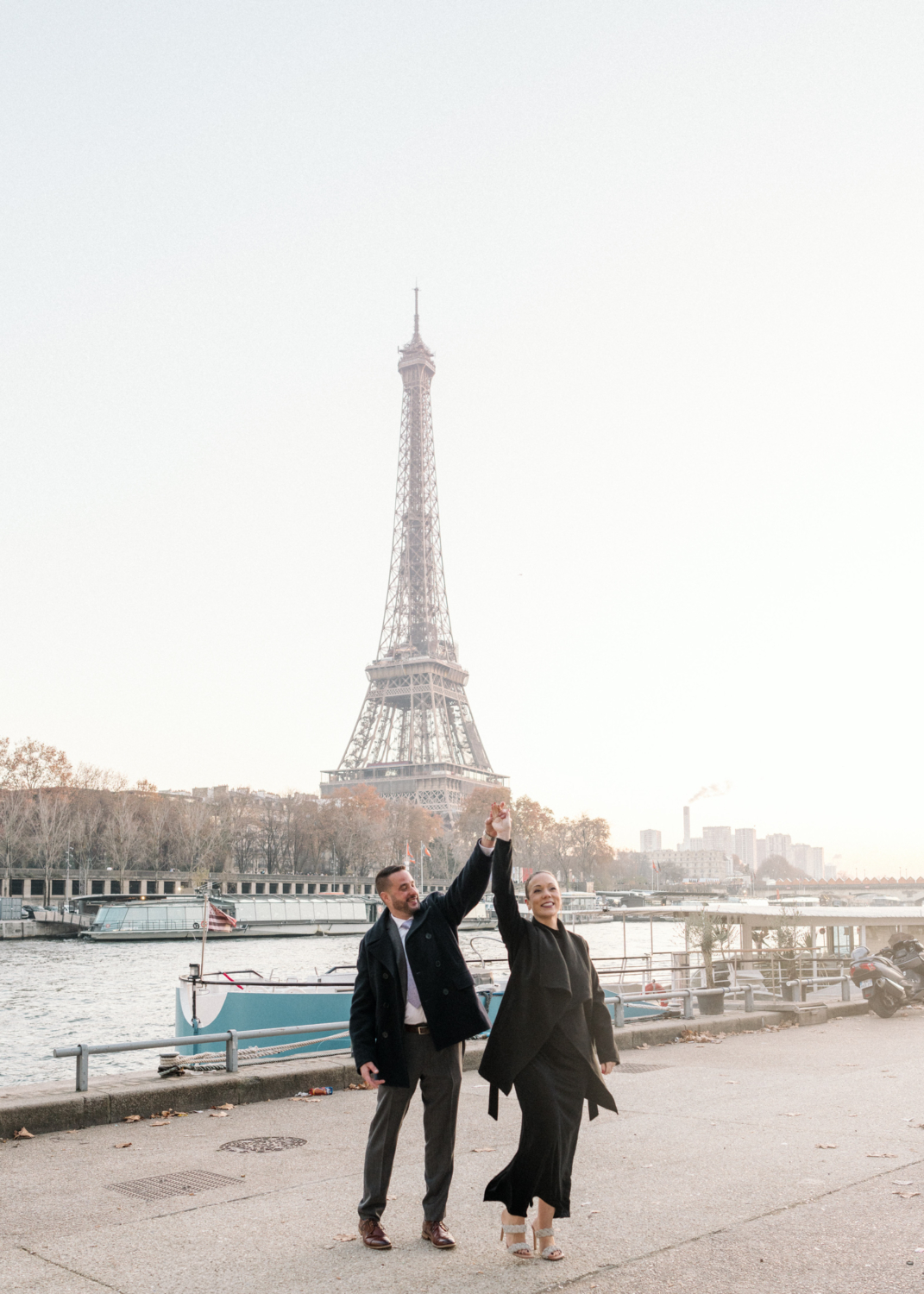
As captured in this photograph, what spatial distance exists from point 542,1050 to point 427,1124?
825mm

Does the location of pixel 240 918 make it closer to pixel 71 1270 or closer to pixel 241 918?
pixel 241 918

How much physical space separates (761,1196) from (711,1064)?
618 cm

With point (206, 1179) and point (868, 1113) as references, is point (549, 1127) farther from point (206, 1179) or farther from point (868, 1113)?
point (868, 1113)

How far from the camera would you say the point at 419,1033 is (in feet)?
21.5

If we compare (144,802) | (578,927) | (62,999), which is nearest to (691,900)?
(578,927)

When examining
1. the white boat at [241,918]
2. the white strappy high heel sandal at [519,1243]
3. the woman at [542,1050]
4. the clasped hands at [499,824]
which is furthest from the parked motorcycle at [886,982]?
the white boat at [241,918]

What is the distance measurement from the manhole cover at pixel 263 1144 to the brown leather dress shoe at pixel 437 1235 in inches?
106

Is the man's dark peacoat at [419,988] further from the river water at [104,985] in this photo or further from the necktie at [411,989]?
the river water at [104,985]

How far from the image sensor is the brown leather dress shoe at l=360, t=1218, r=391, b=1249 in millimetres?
6289

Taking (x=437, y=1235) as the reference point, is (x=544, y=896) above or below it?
above

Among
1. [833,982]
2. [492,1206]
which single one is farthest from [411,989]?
[833,982]

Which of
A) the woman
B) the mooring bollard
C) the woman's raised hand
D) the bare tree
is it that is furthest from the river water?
the bare tree

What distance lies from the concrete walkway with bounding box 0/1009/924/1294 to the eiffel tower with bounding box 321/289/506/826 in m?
125

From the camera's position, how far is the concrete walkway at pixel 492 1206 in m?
5.83
